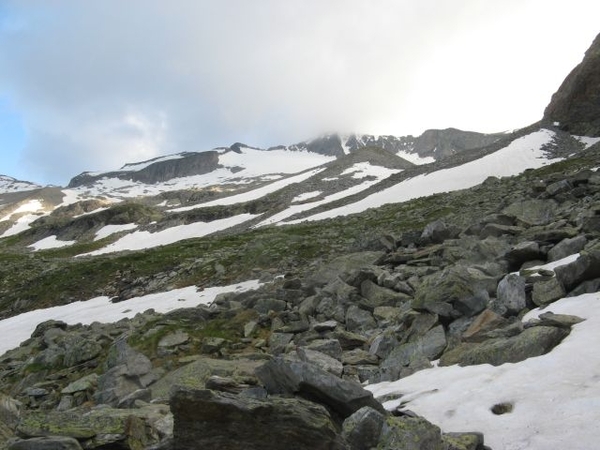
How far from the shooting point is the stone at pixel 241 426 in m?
6.53

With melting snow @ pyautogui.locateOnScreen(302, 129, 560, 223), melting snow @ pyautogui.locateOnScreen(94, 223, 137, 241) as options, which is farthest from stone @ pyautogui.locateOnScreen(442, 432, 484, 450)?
melting snow @ pyautogui.locateOnScreen(94, 223, 137, 241)

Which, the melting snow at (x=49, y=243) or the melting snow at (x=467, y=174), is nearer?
the melting snow at (x=467, y=174)

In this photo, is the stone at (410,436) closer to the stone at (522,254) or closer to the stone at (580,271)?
the stone at (580,271)

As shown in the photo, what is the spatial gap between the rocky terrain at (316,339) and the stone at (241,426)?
0.02 m

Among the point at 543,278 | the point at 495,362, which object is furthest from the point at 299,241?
the point at 495,362

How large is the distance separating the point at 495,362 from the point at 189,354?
11.7m

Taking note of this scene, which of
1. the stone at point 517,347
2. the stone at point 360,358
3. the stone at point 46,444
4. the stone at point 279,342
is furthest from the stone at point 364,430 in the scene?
→ the stone at point 279,342

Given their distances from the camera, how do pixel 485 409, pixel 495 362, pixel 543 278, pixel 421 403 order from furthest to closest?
pixel 543 278
pixel 495 362
pixel 421 403
pixel 485 409

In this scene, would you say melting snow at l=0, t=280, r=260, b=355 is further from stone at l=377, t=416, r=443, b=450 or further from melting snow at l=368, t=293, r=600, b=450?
stone at l=377, t=416, r=443, b=450

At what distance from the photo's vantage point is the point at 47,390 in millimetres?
17531

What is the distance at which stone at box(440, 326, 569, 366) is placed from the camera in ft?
29.9

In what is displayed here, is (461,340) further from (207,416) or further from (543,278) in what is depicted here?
(207,416)

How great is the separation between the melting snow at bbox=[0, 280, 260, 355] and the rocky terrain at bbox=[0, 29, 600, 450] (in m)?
1.20

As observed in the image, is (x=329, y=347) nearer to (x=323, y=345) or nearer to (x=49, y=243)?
(x=323, y=345)
